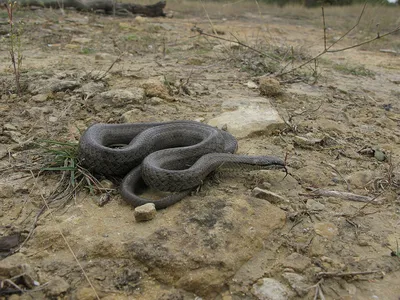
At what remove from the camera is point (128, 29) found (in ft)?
34.0

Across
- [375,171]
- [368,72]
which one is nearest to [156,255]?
[375,171]

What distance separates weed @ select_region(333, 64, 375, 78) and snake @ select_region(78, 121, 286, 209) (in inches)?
182

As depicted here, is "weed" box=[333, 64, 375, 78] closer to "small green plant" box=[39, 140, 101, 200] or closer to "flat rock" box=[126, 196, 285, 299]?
"flat rock" box=[126, 196, 285, 299]

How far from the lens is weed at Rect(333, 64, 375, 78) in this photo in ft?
26.9

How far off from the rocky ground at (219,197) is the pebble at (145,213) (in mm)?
70

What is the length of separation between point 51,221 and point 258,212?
1699mm

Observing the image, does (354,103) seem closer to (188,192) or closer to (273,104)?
(273,104)

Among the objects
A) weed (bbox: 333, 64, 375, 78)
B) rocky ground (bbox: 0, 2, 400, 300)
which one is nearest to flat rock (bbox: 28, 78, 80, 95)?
rocky ground (bbox: 0, 2, 400, 300)

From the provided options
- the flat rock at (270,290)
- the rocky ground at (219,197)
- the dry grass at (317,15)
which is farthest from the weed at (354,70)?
Answer: the flat rock at (270,290)

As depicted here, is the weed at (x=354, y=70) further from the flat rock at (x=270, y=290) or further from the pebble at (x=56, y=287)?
the pebble at (x=56, y=287)

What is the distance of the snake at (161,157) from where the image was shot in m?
3.60

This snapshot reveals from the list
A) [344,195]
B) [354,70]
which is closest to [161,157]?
[344,195]

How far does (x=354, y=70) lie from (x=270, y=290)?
676 centimetres

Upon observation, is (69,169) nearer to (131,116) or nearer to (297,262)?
(131,116)
